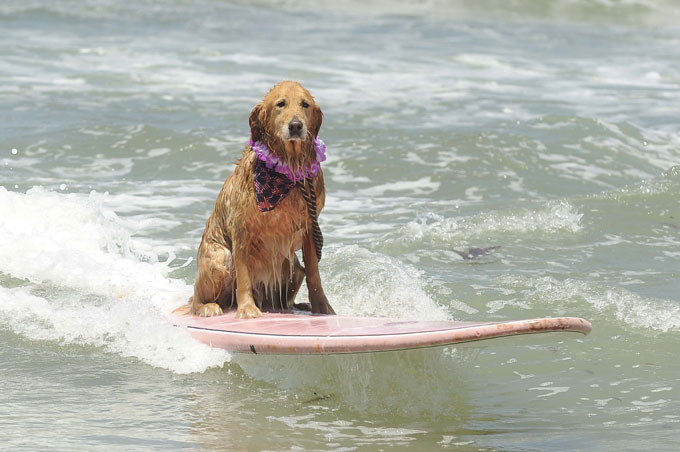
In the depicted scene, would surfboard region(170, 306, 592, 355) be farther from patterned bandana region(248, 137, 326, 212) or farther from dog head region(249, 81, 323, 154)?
dog head region(249, 81, 323, 154)

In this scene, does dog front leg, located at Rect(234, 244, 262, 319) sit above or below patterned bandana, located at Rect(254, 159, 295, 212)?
below

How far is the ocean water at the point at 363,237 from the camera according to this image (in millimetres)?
4617

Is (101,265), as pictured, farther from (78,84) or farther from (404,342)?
(78,84)

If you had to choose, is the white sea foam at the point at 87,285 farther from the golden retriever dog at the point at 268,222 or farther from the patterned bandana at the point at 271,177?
the patterned bandana at the point at 271,177

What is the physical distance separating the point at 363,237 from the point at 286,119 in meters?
3.55

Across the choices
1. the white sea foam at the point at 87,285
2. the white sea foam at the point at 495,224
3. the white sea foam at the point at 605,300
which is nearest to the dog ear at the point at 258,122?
the white sea foam at the point at 87,285

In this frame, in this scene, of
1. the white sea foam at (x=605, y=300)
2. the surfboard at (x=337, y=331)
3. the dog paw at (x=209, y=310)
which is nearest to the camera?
the surfboard at (x=337, y=331)

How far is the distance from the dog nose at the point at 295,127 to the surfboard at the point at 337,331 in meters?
0.92

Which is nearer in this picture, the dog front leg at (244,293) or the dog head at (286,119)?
→ the dog head at (286,119)

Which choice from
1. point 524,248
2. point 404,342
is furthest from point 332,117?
point 404,342

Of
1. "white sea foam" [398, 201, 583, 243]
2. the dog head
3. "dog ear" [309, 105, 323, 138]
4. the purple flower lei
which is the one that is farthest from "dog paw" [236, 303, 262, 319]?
"white sea foam" [398, 201, 583, 243]

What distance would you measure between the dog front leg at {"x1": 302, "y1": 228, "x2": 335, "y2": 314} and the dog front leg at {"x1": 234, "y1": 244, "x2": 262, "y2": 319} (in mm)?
301

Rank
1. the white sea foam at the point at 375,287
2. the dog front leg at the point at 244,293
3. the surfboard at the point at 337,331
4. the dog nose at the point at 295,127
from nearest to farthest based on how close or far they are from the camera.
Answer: the surfboard at the point at 337,331
the dog nose at the point at 295,127
the dog front leg at the point at 244,293
the white sea foam at the point at 375,287

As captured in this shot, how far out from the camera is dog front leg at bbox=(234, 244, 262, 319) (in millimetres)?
5254
